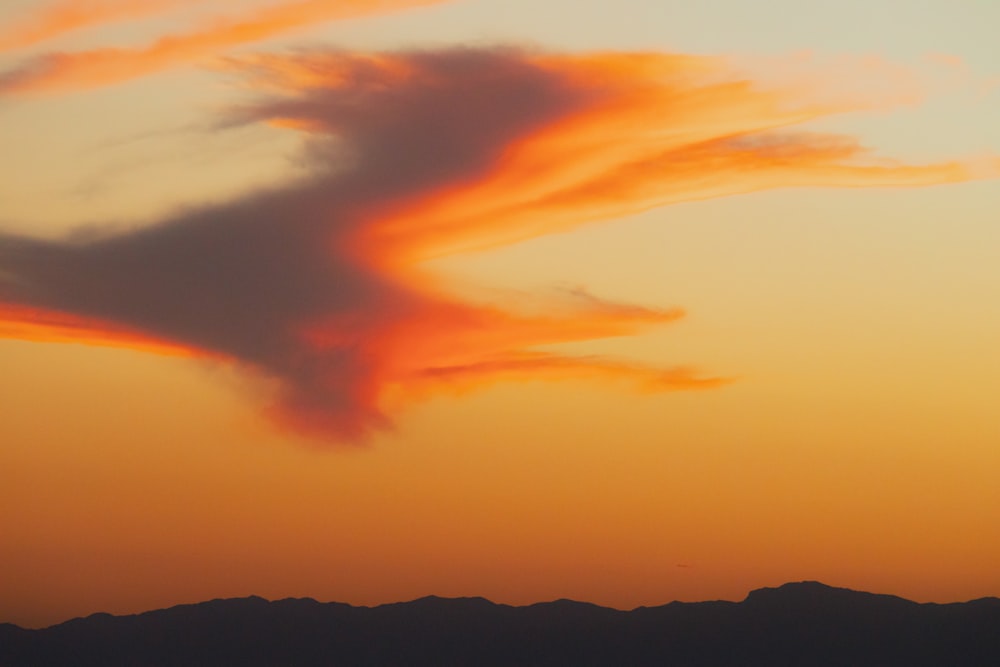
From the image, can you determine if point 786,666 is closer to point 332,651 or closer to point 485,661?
point 485,661

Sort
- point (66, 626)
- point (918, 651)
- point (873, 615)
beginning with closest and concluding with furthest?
point (918, 651), point (873, 615), point (66, 626)

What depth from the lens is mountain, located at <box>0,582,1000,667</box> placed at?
158125mm

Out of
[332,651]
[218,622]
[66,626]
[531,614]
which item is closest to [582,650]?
[531,614]

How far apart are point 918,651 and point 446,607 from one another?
69.9 metres

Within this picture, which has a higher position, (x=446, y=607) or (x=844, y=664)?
(x=446, y=607)

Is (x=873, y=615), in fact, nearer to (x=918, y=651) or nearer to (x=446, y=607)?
(x=918, y=651)

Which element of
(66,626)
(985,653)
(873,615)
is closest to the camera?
(985,653)

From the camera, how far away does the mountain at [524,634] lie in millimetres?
158125

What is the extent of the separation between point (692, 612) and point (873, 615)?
24879mm

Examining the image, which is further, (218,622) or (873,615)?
(218,622)

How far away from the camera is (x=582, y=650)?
572 feet

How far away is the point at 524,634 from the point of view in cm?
17925

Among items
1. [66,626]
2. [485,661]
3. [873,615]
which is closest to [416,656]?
[485,661]

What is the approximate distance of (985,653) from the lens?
140375mm
